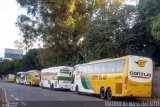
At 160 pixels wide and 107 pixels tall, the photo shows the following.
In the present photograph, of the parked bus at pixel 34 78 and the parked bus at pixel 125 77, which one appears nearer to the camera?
the parked bus at pixel 125 77

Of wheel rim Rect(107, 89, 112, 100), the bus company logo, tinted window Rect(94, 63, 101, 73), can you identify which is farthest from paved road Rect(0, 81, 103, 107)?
the bus company logo

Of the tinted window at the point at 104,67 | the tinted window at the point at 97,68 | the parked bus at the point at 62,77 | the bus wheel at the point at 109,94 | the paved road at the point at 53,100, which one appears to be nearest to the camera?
the paved road at the point at 53,100

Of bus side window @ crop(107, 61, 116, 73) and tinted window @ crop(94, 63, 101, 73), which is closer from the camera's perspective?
bus side window @ crop(107, 61, 116, 73)

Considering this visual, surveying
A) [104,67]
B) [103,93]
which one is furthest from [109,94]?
[104,67]

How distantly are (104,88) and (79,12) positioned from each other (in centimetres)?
2046

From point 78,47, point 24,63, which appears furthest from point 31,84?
point 24,63

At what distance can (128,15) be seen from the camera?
3556 cm

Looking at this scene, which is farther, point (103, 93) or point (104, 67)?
point (104, 67)

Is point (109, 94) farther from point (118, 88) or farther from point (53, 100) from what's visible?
point (53, 100)

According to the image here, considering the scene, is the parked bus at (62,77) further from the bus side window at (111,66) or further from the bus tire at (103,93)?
the bus side window at (111,66)

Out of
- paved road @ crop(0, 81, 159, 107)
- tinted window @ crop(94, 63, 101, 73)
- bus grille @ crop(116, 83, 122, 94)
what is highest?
tinted window @ crop(94, 63, 101, 73)

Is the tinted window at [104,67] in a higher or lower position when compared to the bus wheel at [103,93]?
higher

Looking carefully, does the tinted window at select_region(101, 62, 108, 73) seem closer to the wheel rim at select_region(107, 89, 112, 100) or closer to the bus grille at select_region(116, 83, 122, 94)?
the wheel rim at select_region(107, 89, 112, 100)

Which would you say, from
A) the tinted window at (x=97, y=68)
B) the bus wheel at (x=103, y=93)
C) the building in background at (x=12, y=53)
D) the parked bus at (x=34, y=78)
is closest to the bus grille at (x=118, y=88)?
the bus wheel at (x=103, y=93)
